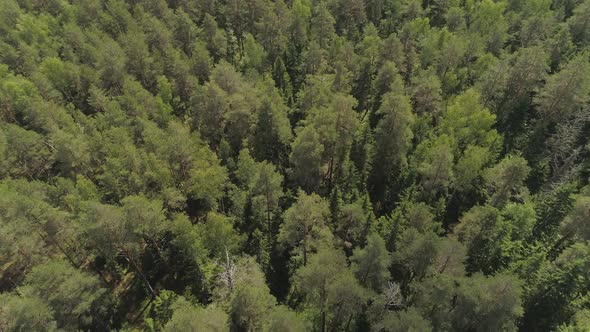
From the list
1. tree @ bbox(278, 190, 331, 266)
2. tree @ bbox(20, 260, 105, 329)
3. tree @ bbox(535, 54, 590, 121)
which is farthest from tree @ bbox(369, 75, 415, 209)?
tree @ bbox(20, 260, 105, 329)

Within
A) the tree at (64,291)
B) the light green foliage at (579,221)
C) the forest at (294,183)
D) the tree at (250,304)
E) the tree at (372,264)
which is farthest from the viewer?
the light green foliage at (579,221)

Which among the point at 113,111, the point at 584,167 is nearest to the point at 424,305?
the point at 584,167

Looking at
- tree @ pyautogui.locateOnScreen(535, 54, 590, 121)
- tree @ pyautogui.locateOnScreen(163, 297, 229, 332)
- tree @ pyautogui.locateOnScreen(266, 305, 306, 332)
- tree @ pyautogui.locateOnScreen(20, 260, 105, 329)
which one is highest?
tree @ pyautogui.locateOnScreen(535, 54, 590, 121)

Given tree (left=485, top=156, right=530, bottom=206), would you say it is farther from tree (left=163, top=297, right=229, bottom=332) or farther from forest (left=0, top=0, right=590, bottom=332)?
tree (left=163, top=297, right=229, bottom=332)

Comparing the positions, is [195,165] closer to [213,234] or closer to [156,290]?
[213,234]

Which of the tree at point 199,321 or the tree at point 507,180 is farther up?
the tree at point 507,180

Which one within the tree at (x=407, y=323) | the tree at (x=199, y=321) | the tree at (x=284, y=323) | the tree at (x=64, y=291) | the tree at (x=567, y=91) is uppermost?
the tree at (x=567, y=91)

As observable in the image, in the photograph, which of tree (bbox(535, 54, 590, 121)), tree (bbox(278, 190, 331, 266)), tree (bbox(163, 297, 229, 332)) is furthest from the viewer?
tree (bbox(535, 54, 590, 121))

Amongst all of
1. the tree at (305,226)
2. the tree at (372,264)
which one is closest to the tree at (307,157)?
the tree at (305,226)

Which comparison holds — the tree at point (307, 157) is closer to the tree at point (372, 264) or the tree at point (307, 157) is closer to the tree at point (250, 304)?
the tree at point (372, 264)
